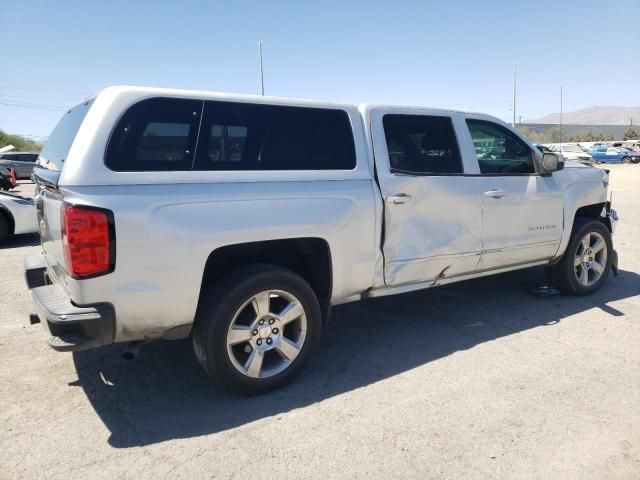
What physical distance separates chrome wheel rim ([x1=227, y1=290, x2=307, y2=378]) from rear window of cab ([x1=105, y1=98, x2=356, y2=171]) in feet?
2.96

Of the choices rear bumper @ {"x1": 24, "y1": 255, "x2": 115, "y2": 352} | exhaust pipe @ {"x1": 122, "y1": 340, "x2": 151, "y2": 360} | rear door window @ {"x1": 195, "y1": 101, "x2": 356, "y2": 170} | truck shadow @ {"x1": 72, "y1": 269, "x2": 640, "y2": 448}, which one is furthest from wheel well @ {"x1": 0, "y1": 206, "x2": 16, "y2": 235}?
rear door window @ {"x1": 195, "y1": 101, "x2": 356, "y2": 170}

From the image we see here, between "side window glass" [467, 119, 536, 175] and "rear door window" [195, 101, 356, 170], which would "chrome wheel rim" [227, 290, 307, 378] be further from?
"side window glass" [467, 119, 536, 175]

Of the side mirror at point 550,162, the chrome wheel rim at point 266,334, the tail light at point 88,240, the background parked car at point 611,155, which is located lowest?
the chrome wheel rim at point 266,334

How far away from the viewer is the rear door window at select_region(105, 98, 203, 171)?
107 inches

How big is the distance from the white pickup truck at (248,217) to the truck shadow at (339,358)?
26 centimetres

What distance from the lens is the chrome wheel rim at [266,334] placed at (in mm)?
3121

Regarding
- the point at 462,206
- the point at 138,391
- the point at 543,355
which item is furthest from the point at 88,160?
the point at 543,355

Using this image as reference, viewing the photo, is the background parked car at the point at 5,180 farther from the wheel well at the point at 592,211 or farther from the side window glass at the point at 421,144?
the wheel well at the point at 592,211

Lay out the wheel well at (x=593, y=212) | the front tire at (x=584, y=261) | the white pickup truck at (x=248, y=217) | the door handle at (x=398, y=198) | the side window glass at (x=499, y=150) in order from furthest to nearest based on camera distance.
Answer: the wheel well at (x=593, y=212) < the front tire at (x=584, y=261) < the side window glass at (x=499, y=150) < the door handle at (x=398, y=198) < the white pickup truck at (x=248, y=217)

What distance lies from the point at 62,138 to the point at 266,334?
6.19ft

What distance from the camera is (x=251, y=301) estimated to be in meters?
3.13

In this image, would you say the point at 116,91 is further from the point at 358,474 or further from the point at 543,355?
the point at 543,355

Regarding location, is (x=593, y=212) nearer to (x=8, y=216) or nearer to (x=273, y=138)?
(x=273, y=138)

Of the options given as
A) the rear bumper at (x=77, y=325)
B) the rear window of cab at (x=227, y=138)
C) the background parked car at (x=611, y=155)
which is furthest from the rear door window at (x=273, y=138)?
the background parked car at (x=611, y=155)
